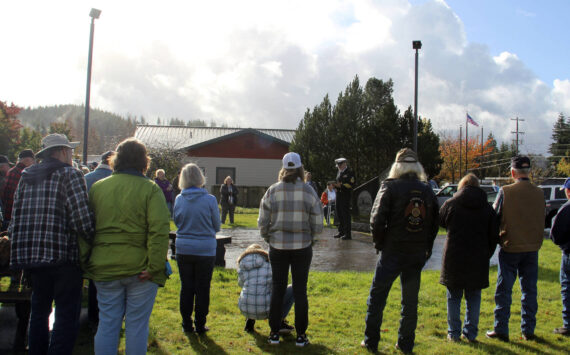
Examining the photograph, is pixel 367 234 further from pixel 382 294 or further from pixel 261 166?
pixel 261 166

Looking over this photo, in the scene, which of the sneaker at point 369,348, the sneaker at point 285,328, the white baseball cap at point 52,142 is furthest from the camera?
the sneaker at point 285,328

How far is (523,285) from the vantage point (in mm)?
5574

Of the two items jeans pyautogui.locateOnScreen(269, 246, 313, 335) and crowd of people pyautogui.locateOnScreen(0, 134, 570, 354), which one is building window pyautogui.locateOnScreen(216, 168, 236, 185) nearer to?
crowd of people pyautogui.locateOnScreen(0, 134, 570, 354)

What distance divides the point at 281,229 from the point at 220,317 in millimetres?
1796

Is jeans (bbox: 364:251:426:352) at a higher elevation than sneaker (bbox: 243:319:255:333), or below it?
higher

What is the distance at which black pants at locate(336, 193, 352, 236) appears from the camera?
12.4 metres

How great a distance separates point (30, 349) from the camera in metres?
4.07

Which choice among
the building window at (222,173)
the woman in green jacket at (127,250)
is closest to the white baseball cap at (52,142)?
the woman in green jacket at (127,250)

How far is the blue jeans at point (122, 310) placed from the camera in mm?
3848

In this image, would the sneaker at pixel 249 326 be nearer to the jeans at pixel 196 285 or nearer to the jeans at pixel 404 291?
the jeans at pixel 196 285

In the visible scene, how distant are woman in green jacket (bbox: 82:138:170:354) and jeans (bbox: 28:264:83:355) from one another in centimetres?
19

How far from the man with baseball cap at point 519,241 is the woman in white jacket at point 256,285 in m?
2.38

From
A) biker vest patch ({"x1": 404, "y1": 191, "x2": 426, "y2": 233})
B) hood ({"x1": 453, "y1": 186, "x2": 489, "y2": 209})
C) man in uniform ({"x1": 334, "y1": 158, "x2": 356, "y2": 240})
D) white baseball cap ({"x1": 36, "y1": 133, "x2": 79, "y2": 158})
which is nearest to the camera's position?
white baseball cap ({"x1": 36, "y1": 133, "x2": 79, "y2": 158})

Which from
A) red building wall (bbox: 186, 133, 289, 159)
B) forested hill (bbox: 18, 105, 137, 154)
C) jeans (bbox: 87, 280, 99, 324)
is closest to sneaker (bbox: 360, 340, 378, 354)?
A: jeans (bbox: 87, 280, 99, 324)
